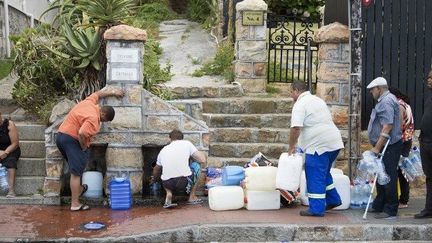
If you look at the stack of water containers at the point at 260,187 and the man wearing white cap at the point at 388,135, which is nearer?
the man wearing white cap at the point at 388,135

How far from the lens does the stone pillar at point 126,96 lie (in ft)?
37.2

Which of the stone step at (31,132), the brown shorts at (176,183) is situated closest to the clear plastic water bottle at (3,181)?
the stone step at (31,132)

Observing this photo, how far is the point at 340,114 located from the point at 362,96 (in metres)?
0.49

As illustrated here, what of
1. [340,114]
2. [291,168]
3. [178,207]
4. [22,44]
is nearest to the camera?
[291,168]

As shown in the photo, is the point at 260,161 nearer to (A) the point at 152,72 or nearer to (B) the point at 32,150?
(A) the point at 152,72

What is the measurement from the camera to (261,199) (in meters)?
10.5

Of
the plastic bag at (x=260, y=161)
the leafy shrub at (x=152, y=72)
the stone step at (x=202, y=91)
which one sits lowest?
the plastic bag at (x=260, y=161)

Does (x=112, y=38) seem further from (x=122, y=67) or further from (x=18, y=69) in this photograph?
(x=18, y=69)

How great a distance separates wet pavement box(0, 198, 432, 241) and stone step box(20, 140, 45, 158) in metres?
1.11

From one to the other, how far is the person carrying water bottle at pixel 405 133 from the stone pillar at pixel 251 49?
4293 millimetres

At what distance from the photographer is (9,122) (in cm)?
1140

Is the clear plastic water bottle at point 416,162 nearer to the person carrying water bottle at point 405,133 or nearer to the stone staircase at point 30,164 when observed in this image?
the person carrying water bottle at point 405,133

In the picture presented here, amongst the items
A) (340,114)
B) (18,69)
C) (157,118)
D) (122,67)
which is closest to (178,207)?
(157,118)

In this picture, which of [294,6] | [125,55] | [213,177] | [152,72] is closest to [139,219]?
[213,177]
